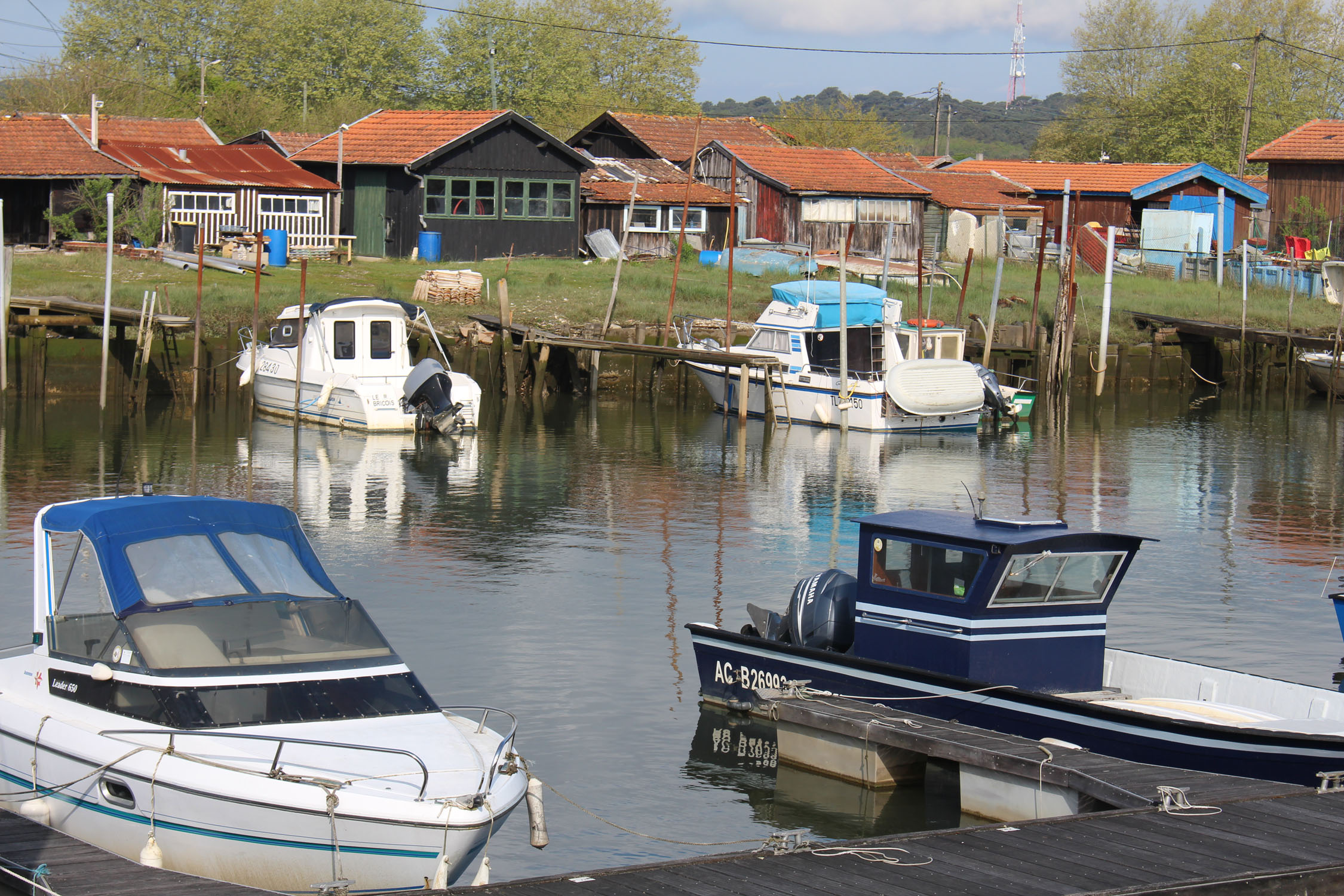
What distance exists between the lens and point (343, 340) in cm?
3419

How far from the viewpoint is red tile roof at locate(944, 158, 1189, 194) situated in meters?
60.1

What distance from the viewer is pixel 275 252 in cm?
4422

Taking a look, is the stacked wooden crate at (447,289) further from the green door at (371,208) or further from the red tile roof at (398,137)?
the green door at (371,208)

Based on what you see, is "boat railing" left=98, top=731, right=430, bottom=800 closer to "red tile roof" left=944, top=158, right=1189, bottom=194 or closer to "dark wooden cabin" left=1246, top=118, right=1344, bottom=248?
"red tile roof" left=944, top=158, right=1189, bottom=194

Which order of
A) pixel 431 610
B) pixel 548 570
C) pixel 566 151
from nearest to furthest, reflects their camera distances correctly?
pixel 431 610 → pixel 548 570 → pixel 566 151

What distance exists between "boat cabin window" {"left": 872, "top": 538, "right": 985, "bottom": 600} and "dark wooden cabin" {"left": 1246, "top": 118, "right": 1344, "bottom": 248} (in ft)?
170

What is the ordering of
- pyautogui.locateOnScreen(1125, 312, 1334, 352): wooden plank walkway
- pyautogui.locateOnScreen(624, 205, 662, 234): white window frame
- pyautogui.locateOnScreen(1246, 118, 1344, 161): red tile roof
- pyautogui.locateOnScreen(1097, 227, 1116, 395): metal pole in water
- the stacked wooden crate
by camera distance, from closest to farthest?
the stacked wooden crate
pyautogui.locateOnScreen(1097, 227, 1116, 395): metal pole in water
pyautogui.locateOnScreen(1125, 312, 1334, 352): wooden plank walkway
pyautogui.locateOnScreen(624, 205, 662, 234): white window frame
pyautogui.locateOnScreen(1246, 118, 1344, 161): red tile roof

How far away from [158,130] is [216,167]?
1061cm

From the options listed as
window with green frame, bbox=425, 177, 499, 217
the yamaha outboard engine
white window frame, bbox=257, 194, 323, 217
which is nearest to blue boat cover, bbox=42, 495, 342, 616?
the yamaha outboard engine

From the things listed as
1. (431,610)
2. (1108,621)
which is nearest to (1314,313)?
(1108,621)

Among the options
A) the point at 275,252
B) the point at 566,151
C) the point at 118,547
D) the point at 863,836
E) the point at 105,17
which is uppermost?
the point at 105,17

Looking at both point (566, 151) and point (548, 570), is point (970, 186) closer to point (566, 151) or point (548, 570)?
point (566, 151)

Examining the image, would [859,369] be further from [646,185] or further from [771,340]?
[646,185]

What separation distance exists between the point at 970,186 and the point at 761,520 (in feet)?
127
